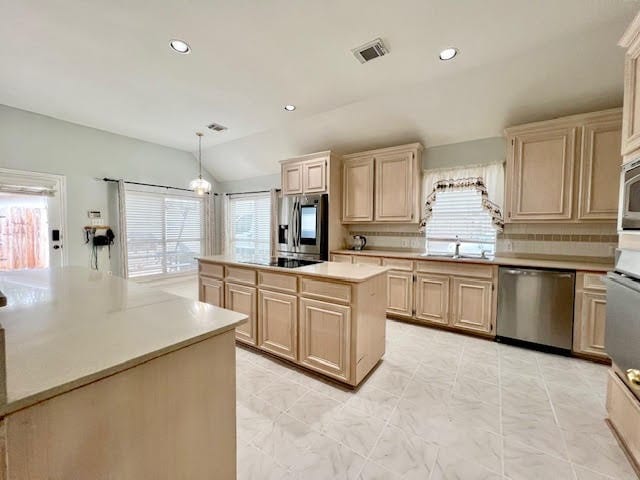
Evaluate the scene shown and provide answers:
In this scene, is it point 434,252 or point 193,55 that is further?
point 434,252

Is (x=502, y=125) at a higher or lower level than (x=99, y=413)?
higher

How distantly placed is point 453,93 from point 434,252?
2.02 metres

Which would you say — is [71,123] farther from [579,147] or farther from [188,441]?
[579,147]

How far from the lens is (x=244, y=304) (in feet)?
8.90

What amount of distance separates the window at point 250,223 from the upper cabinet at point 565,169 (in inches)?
163

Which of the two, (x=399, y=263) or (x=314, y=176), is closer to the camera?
(x=399, y=263)

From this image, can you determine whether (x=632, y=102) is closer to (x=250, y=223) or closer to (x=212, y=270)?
(x=212, y=270)

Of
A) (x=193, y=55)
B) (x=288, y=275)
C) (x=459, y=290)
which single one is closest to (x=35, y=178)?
(x=193, y=55)

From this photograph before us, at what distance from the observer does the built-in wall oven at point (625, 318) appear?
1370 millimetres

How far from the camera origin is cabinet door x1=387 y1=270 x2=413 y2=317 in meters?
3.47

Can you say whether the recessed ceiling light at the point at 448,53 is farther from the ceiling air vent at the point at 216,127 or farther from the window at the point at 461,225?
the ceiling air vent at the point at 216,127

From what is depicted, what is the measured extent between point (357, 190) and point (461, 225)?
1.54 meters

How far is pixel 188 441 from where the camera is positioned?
951 millimetres

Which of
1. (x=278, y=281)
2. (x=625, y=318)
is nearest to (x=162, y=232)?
(x=278, y=281)
